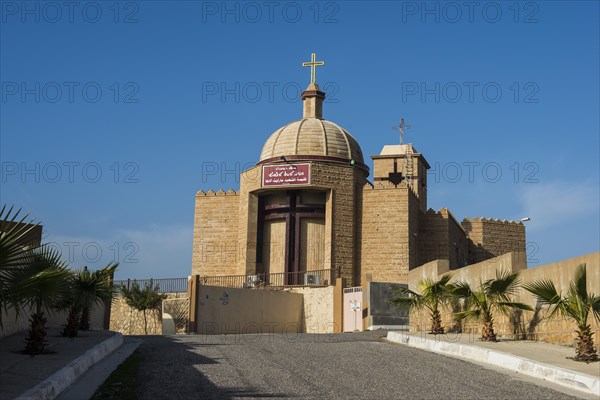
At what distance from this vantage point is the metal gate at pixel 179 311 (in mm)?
33250

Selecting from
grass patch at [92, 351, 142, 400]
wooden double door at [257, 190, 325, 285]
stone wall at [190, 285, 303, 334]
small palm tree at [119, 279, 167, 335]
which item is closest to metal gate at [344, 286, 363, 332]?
stone wall at [190, 285, 303, 334]

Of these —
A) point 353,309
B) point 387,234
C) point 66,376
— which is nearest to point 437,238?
point 387,234

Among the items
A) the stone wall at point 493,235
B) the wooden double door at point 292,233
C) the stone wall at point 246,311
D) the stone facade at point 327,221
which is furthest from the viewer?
the stone wall at point 493,235

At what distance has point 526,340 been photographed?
57.6 ft

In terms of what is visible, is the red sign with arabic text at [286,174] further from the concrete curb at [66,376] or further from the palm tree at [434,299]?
the concrete curb at [66,376]

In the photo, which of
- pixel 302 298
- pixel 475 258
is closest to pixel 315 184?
pixel 302 298

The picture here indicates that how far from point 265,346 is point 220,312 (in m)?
13.7

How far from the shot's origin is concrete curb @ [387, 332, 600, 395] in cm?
1134

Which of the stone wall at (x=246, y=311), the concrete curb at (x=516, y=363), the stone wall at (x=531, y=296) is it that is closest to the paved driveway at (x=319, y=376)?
the concrete curb at (x=516, y=363)

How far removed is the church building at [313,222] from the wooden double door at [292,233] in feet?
0.18

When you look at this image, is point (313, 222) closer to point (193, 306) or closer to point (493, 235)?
point (193, 306)

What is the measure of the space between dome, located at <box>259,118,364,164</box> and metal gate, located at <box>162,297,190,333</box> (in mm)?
11601

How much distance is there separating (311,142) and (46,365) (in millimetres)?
31197

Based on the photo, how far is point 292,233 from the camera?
1591 inches
